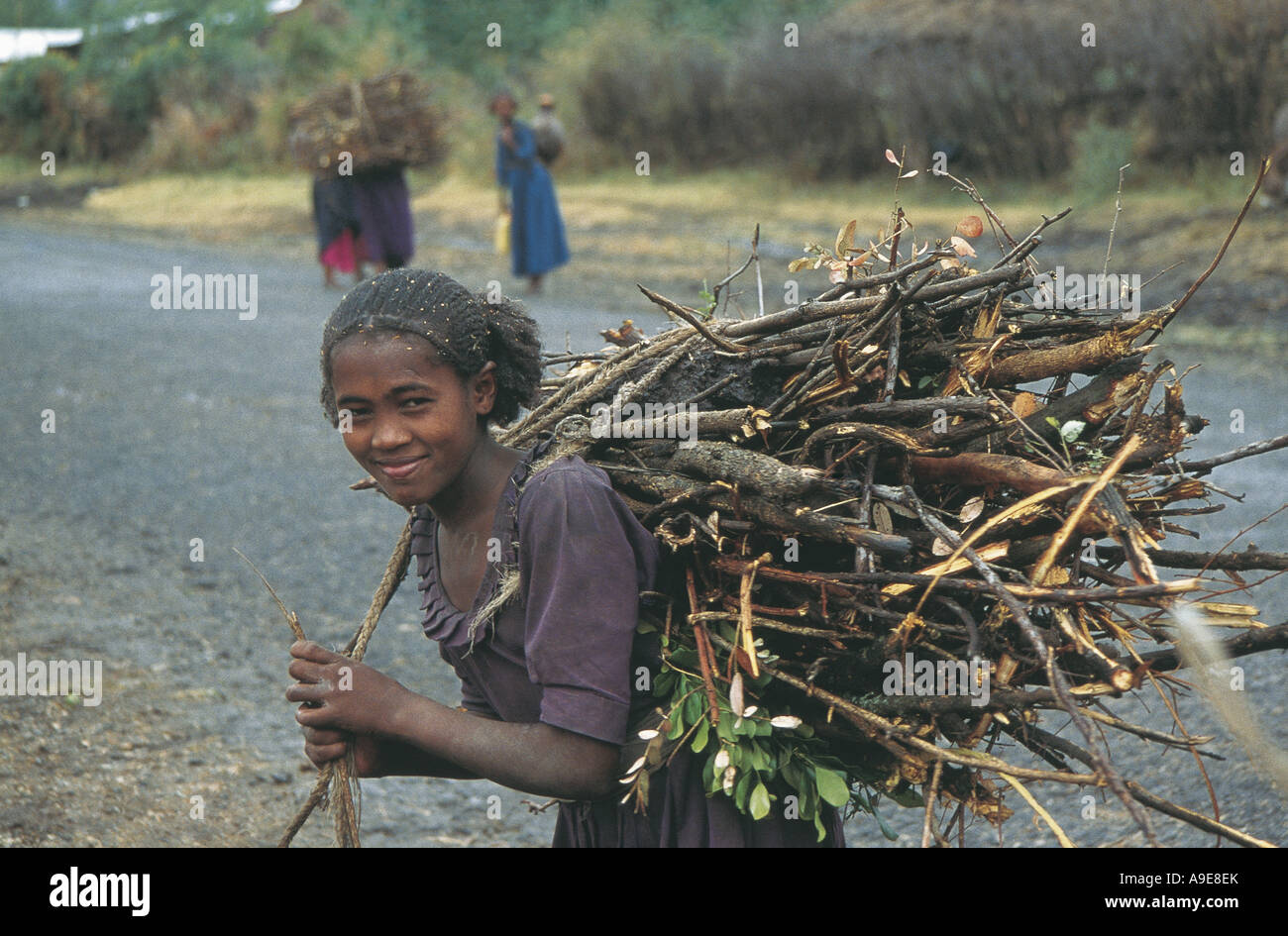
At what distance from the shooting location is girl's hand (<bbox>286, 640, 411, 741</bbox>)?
1.80 meters

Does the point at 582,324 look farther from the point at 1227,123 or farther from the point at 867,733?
the point at 867,733

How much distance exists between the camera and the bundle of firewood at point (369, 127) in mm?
12914

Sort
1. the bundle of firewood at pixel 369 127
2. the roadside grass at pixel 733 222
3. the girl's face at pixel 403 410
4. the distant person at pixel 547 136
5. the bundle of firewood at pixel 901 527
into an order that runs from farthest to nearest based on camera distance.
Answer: the distant person at pixel 547 136 → the bundle of firewood at pixel 369 127 → the roadside grass at pixel 733 222 → the girl's face at pixel 403 410 → the bundle of firewood at pixel 901 527

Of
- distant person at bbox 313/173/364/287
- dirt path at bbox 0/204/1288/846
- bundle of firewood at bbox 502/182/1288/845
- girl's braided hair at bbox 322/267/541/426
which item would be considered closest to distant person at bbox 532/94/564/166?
distant person at bbox 313/173/364/287

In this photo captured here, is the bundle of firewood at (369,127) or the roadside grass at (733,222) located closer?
the roadside grass at (733,222)

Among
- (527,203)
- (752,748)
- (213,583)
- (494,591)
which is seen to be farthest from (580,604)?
(527,203)

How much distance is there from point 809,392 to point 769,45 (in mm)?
18057

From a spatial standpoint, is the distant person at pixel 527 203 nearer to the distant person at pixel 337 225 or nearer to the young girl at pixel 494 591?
the distant person at pixel 337 225

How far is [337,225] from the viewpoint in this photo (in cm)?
1274

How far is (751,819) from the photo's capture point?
195 cm

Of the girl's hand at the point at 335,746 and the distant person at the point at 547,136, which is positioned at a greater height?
the distant person at the point at 547,136

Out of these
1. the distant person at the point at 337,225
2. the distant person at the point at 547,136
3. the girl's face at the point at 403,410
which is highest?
the distant person at the point at 547,136

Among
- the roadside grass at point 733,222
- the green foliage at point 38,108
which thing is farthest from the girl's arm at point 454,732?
the green foliage at point 38,108

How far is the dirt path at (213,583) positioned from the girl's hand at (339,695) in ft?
5.57
